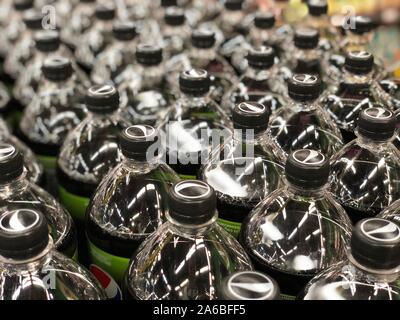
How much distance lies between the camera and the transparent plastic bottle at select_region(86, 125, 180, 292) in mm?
1019

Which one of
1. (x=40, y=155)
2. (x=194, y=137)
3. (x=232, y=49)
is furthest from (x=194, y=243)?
(x=232, y=49)

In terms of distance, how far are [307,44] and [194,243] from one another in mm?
1005

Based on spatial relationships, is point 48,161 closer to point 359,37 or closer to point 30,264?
point 30,264

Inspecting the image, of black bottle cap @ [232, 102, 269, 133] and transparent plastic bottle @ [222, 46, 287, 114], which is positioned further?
transparent plastic bottle @ [222, 46, 287, 114]

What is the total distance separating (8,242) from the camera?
0.73m

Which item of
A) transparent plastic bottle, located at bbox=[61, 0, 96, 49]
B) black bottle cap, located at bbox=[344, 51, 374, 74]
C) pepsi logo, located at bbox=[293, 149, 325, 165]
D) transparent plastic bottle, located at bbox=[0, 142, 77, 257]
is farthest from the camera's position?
transparent plastic bottle, located at bbox=[61, 0, 96, 49]

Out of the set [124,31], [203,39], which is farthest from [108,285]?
[124,31]

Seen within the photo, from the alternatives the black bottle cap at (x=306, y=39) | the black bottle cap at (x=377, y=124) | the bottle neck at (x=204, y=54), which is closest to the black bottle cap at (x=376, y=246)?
the black bottle cap at (x=377, y=124)

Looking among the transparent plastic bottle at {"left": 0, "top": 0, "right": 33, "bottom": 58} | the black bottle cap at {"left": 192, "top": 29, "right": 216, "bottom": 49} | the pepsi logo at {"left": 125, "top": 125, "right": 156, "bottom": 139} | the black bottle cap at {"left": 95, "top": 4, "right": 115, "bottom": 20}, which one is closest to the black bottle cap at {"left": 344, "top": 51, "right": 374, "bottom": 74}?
the black bottle cap at {"left": 192, "top": 29, "right": 216, "bottom": 49}

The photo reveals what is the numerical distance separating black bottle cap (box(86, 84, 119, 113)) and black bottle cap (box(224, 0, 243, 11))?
1.00 metres

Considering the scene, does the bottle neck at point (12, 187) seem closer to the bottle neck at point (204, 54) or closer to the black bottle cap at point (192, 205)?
the black bottle cap at point (192, 205)

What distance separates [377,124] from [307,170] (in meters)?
0.23

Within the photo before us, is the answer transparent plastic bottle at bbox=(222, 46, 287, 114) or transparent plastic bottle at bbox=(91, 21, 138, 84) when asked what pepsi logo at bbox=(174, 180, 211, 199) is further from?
transparent plastic bottle at bbox=(91, 21, 138, 84)
